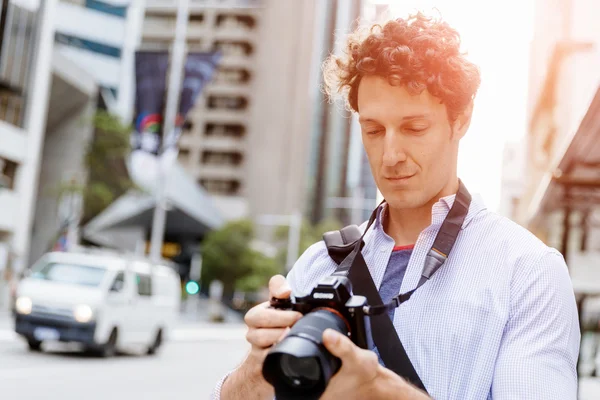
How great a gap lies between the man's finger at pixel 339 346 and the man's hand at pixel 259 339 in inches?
5.5

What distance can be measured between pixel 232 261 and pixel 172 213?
10.7 m

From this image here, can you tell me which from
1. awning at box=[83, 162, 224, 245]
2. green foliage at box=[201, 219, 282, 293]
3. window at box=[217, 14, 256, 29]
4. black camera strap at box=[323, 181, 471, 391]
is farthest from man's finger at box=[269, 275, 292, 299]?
window at box=[217, 14, 256, 29]

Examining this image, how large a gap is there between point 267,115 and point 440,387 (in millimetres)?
82892

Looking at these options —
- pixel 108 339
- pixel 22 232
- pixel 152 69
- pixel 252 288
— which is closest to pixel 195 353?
pixel 108 339

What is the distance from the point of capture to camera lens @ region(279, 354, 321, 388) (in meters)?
1.40

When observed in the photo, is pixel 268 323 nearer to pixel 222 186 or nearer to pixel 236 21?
pixel 222 186

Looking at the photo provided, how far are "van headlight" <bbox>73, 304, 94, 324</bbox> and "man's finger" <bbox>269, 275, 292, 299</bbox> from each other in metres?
14.5

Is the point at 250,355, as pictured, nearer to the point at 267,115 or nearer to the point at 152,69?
the point at 152,69

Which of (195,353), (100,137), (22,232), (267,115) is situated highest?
(267,115)

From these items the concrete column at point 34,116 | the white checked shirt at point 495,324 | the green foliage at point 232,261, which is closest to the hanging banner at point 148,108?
the concrete column at point 34,116

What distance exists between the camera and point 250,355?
1.74 meters

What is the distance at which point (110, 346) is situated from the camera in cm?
1681

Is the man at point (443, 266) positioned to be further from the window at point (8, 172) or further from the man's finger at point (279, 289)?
the window at point (8, 172)

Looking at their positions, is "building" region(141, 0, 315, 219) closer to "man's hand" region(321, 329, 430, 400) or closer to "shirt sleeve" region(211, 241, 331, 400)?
"shirt sleeve" region(211, 241, 331, 400)
